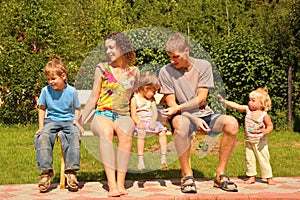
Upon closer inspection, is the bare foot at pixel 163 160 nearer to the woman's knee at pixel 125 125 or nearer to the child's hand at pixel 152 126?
the child's hand at pixel 152 126

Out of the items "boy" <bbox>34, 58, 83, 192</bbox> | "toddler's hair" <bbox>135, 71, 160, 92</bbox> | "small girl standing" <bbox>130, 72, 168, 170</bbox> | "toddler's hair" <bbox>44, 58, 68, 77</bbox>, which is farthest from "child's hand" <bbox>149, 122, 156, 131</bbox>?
"toddler's hair" <bbox>44, 58, 68, 77</bbox>

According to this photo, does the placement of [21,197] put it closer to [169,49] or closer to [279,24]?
[169,49]

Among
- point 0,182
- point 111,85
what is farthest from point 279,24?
point 0,182

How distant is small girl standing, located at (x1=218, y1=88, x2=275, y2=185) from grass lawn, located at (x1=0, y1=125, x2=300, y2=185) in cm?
52

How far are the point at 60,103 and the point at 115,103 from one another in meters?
0.50

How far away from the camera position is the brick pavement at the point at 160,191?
4.55 m

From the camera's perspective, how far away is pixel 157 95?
5.38 meters

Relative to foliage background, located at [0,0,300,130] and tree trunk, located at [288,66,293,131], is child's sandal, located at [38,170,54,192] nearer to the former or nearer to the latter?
foliage background, located at [0,0,300,130]

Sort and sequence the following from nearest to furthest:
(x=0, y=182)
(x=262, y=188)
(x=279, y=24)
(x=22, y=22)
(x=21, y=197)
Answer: (x=21, y=197) < (x=262, y=188) < (x=0, y=182) < (x=279, y=24) < (x=22, y=22)

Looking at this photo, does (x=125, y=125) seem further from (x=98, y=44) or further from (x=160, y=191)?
(x=98, y=44)

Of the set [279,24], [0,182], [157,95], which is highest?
[279,24]

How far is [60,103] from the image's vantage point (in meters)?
5.04

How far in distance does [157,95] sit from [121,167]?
95 centimetres

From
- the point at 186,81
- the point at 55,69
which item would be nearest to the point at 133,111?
the point at 186,81
